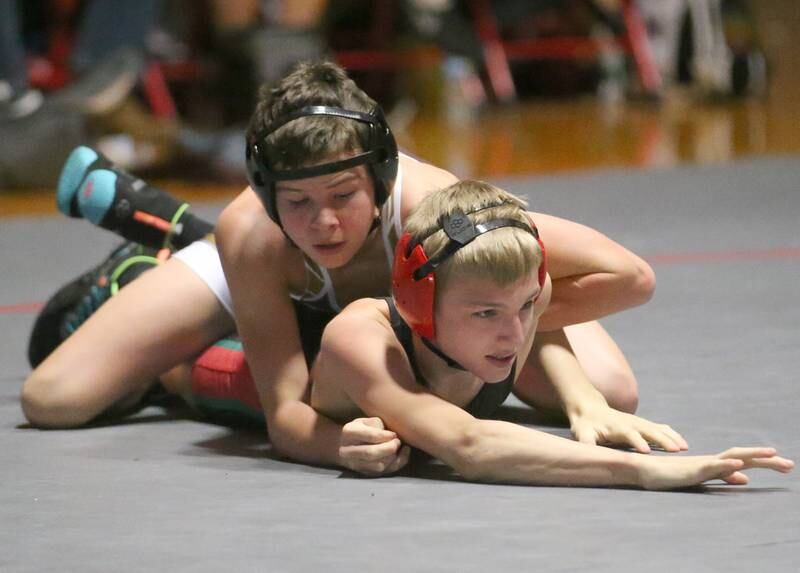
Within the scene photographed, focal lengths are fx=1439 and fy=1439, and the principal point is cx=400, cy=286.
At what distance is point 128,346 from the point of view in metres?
2.74

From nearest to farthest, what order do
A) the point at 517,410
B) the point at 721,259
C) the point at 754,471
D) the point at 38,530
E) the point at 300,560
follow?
the point at 300,560
the point at 38,530
the point at 754,471
the point at 517,410
the point at 721,259

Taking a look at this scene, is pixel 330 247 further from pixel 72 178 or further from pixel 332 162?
pixel 72 178

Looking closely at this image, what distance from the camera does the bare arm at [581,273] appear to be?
246cm

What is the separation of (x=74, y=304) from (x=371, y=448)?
3.72 ft

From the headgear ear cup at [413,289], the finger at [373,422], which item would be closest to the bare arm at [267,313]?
the finger at [373,422]

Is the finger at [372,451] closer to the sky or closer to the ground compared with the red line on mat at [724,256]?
closer to the ground

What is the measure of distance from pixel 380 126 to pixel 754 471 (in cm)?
76

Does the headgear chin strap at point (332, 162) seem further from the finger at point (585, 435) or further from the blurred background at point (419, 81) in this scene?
the blurred background at point (419, 81)

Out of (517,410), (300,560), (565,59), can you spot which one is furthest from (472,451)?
(565,59)

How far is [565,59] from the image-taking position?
939 cm

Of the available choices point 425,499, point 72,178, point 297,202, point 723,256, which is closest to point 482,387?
point 425,499

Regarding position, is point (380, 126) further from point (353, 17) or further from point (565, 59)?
point (565, 59)

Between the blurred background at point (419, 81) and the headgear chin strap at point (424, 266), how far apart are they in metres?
3.47

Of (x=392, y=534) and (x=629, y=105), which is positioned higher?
(x=629, y=105)
